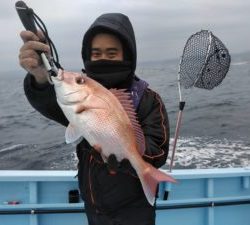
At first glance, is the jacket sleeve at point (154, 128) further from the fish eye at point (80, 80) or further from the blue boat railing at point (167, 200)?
the blue boat railing at point (167, 200)

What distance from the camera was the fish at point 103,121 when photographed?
2.27m

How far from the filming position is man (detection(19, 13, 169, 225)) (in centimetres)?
277

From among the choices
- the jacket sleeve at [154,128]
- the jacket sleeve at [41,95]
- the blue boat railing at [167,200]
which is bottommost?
the blue boat railing at [167,200]

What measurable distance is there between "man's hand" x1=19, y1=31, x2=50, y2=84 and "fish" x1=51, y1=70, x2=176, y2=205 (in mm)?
204

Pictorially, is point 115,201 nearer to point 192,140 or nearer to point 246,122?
point 192,140

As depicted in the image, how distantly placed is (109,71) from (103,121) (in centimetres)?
67

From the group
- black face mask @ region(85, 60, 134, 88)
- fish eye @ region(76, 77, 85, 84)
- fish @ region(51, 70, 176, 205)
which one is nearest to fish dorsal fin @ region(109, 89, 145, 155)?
fish @ region(51, 70, 176, 205)

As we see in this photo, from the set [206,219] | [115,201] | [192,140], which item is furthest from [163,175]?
[192,140]

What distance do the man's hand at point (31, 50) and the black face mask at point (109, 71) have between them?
50cm

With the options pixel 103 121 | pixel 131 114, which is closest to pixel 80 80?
pixel 103 121

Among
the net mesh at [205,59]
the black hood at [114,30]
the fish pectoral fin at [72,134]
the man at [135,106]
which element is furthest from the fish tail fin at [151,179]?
the net mesh at [205,59]

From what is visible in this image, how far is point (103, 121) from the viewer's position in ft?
7.64

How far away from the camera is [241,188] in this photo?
5.17 metres

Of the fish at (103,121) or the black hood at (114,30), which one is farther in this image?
the black hood at (114,30)
